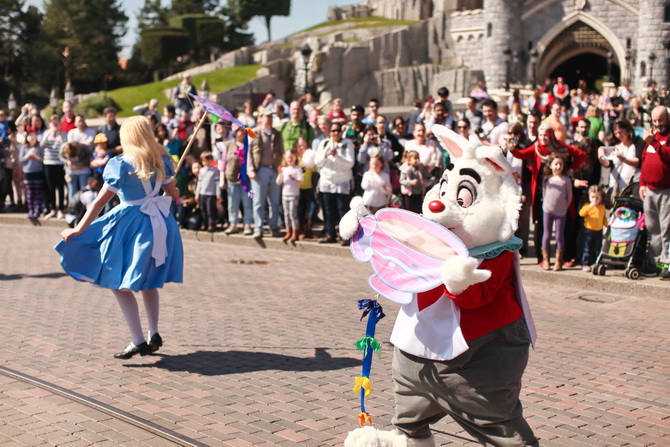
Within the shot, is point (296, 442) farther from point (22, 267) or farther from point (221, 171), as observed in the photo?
point (221, 171)

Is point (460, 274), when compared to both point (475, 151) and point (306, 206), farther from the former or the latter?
point (306, 206)

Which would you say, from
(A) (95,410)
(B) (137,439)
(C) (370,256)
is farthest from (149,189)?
(C) (370,256)

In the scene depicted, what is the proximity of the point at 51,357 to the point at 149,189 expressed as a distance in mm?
1476

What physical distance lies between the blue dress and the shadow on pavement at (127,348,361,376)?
0.62 m

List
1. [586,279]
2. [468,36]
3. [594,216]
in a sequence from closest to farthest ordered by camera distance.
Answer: [586,279]
[594,216]
[468,36]

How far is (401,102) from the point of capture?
168 ft

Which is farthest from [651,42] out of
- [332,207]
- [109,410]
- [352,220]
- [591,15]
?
[352,220]

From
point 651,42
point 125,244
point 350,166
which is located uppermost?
point 651,42

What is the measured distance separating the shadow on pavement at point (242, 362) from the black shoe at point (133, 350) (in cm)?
13

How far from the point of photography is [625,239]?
33.3 ft

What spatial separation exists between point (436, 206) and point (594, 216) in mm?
6917

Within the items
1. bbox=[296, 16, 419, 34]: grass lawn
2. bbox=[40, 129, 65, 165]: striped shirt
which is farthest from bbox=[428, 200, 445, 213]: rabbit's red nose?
bbox=[296, 16, 419, 34]: grass lawn

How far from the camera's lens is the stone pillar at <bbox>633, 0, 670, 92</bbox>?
44.4 metres

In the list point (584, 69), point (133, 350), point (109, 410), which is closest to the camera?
point (109, 410)
